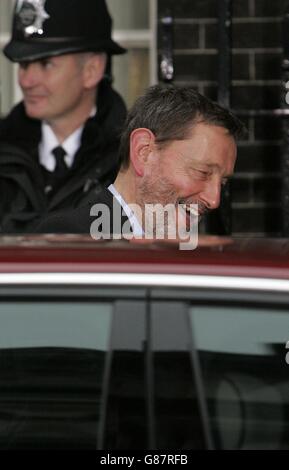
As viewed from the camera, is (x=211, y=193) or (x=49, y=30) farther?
(x=49, y=30)

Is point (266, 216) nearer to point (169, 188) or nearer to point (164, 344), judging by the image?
point (169, 188)

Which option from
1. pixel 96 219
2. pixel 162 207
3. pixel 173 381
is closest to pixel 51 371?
pixel 173 381

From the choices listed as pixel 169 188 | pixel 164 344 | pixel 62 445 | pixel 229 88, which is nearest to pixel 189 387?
pixel 164 344

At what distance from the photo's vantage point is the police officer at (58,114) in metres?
7.61

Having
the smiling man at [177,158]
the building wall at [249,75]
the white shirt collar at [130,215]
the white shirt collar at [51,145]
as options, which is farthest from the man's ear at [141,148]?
the building wall at [249,75]

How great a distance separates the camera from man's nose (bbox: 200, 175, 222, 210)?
4934 millimetres

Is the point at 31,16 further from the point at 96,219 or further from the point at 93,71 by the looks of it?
the point at 96,219

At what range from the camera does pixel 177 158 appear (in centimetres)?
496

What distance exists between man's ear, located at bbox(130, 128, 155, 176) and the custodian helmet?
2735 mm

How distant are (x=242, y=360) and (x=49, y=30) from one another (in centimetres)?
453

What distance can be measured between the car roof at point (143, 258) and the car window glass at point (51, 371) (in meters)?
0.11

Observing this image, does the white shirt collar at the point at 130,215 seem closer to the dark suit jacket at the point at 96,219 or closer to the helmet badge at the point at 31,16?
the dark suit jacket at the point at 96,219

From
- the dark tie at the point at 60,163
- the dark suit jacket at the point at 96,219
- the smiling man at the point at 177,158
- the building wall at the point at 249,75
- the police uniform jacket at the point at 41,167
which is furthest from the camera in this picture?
the building wall at the point at 249,75
